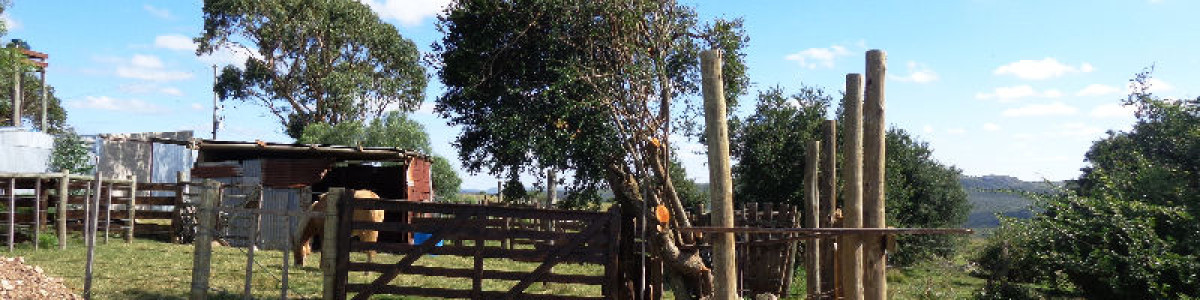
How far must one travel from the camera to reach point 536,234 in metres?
10.2

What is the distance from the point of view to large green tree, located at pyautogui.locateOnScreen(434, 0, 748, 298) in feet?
43.4

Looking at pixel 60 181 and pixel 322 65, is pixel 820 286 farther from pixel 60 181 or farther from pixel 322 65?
pixel 322 65

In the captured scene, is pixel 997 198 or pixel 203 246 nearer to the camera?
pixel 203 246

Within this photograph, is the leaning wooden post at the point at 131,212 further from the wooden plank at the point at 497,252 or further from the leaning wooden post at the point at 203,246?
the wooden plank at the point at 497,252

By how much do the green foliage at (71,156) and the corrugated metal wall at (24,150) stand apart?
71cm

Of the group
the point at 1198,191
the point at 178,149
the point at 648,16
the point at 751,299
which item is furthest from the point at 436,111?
the point at 178,149

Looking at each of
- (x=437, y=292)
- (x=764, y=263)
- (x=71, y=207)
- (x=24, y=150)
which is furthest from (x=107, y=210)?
(x=764, y=263)

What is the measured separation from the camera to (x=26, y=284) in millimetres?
11250

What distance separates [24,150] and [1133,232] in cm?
3294

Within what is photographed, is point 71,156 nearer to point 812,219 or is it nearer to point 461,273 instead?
point 461,273

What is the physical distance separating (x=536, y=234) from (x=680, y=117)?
576 centimetres

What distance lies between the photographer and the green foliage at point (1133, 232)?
11883mm

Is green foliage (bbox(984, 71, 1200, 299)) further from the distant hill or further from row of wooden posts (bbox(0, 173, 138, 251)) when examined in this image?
row of wooden posts (bbox(0, 173, 138, 251))

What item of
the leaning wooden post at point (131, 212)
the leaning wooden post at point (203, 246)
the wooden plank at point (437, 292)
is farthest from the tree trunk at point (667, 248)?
the leaning wooden post at point (131, 212)
